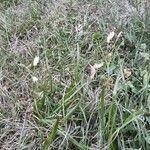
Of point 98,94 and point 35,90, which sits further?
point 35,90

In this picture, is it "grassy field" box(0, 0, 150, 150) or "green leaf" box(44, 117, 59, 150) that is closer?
"green leaf" box(44, 117, 59, 150)

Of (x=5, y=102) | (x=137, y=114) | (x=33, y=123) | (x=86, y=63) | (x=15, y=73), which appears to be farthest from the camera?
(x=15, y=73)

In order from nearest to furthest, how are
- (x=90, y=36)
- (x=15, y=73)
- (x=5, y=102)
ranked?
(x=5, y=102)
(x=15, y=73)
(x=90, y=36)

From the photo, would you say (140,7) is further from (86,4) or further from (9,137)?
(9,137)

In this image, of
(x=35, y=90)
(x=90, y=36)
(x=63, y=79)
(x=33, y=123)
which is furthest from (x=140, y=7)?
(x=33, y=123)

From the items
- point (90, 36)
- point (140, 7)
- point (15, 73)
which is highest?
point (140, 7)

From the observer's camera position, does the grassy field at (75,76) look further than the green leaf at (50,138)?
Yes

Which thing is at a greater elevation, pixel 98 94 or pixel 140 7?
pixel 140 7

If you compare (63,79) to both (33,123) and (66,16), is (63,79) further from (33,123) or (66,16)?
(66,16)
